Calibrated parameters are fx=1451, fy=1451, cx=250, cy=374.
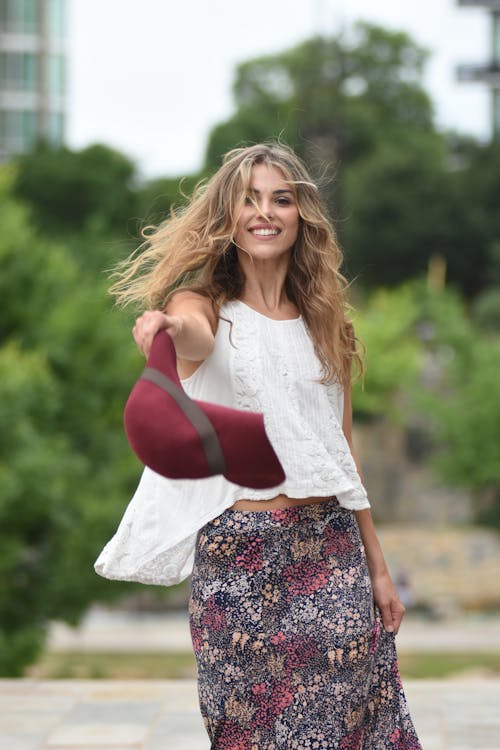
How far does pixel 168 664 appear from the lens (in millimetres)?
19953

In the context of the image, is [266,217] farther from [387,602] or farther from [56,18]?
[56,18]

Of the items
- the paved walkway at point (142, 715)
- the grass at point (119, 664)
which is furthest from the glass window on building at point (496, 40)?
the paved walkway at point (142, 715)

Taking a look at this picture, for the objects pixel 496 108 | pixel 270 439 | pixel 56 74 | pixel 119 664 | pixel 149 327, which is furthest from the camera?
pixel 56 74

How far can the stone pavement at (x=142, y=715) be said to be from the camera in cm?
503

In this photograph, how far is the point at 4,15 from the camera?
2189 inches

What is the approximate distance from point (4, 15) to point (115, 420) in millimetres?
40771

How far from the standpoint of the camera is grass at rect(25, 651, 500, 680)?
1770cm

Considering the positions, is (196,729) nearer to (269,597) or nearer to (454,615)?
(269,597)

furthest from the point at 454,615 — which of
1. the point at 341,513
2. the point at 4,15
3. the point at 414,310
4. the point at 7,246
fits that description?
the point at 4,15

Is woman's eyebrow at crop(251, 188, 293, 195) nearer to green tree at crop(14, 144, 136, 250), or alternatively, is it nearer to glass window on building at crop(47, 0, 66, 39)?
green tree at crop(14, 144, 136, 250)

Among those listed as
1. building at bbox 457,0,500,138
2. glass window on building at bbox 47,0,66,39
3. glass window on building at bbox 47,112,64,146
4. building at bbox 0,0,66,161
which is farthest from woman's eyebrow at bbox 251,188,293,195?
glass window on building at bbox 47,0,66,39

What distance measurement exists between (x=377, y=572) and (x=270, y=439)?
1.63ft

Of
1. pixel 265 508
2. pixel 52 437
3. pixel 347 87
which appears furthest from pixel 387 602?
pixel 347 87

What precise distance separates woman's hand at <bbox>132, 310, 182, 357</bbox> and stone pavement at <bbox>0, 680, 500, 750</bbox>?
8.17 ft
